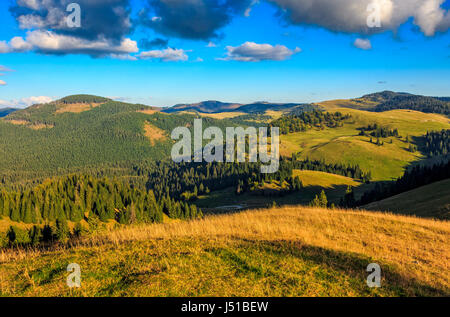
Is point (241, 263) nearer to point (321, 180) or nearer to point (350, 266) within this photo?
point (350, 266)

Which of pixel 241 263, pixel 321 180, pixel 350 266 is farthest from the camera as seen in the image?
pixel 321 180

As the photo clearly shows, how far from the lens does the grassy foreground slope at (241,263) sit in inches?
350

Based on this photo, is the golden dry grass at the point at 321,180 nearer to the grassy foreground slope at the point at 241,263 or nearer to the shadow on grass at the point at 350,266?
the grassy foreground slope at the point at 241,263

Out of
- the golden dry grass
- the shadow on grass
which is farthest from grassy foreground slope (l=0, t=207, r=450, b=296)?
the golden dry grass

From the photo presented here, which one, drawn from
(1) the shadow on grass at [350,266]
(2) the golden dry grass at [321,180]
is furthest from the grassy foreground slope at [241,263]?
(2) the golden dry grass at [321,180]

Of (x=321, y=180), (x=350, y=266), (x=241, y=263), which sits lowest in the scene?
(x=321, y=180)

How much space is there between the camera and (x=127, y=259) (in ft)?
37.9

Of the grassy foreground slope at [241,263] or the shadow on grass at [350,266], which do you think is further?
the shadow on grass at [350,266]

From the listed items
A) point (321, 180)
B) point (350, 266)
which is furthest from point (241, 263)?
point (321, 180)

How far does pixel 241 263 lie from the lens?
10938 mm
